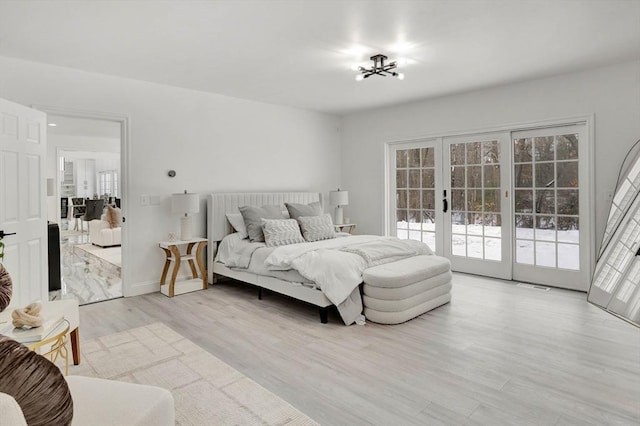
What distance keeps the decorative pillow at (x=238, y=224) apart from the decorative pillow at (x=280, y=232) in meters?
0.40

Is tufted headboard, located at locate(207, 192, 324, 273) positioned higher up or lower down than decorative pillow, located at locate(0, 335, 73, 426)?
higher up

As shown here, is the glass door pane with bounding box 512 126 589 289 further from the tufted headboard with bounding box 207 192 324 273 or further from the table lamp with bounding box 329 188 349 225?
the tufted headboard with bounding box 207 192 324 273

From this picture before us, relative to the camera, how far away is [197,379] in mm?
2492

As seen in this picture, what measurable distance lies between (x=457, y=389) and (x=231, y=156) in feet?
13.4

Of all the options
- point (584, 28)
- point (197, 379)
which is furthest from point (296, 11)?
point (197, 379)


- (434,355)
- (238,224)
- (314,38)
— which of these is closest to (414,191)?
(238,224)

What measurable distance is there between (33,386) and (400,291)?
292 centimetres

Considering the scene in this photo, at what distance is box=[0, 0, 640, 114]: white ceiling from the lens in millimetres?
2742

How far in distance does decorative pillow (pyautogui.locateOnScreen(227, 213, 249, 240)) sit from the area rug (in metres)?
1.69

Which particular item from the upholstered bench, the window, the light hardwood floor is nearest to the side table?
the light hardwood floor

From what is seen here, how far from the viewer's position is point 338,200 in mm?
6207

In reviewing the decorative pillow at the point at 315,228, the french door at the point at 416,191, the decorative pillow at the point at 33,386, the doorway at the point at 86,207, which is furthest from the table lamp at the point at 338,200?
the decorative pillow at the point at 33,386

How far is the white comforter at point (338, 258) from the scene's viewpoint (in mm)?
3490

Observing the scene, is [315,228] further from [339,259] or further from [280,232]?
[339,259]
